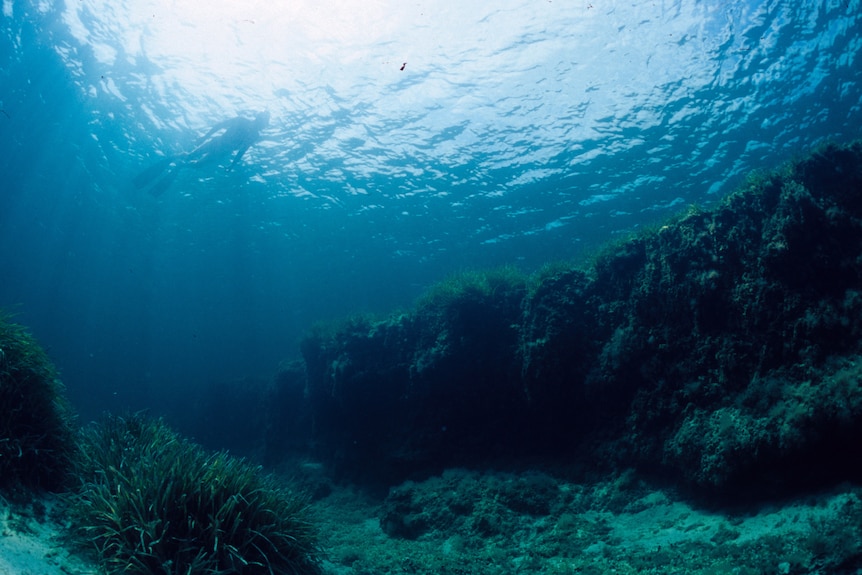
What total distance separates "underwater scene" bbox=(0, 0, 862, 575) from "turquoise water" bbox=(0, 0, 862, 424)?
15 centimetres

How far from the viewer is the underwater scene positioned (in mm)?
4840

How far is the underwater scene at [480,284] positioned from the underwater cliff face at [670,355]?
0.04 m

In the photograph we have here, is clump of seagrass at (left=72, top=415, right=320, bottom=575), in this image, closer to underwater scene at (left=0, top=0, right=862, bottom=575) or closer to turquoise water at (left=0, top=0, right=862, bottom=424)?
underwater scene at (left=0, top=0, right=862, bottom=575)

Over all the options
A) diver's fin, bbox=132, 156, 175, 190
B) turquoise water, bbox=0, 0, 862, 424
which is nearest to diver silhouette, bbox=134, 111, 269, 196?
diver's fin, bbox=132, 156, 175, 190

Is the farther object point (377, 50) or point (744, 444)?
point (377, 50)

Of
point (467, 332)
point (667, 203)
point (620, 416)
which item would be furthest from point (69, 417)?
point (667, 203)

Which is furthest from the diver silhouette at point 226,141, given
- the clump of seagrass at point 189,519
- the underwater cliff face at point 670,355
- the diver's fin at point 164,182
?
the clump of seagrass at point 189,519

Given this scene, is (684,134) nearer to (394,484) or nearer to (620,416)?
(620,416)

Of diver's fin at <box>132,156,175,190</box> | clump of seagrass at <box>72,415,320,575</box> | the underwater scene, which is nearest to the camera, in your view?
clump of seagrass at <box>72,415,320,575</box>

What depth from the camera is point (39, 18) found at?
17125 millimetres

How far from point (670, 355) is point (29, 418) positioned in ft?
30.2

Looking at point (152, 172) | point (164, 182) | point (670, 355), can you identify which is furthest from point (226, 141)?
point (670, 355)

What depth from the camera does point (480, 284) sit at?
10.0 meters

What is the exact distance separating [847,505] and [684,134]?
1811cm
